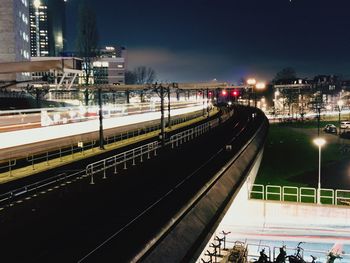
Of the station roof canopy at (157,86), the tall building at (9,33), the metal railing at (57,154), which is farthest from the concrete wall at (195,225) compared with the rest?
the tall building at (9,33)

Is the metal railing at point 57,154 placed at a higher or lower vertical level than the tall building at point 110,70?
lower

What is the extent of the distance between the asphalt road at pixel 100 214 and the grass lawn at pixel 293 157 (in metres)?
23.3

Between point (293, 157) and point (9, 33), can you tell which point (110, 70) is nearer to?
point (9, 33)

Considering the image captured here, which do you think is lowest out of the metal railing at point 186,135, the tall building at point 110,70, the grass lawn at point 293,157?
the grass lawn at point 293,157

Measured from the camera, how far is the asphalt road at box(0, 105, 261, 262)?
1130 cm

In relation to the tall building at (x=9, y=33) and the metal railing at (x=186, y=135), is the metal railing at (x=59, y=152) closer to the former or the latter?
the metal railing at (x=186, y=135)

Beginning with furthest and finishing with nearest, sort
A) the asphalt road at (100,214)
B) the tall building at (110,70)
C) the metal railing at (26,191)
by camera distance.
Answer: the tall building at (110,70) < the metal railing at (26,191) < the asphalt road at (100,214)

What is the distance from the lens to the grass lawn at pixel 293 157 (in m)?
46.2

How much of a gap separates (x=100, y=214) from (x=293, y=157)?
48333 mm

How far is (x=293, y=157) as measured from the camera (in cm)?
5928

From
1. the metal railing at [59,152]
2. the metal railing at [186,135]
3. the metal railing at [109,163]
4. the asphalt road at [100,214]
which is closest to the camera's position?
the asphalt road at [100,214]

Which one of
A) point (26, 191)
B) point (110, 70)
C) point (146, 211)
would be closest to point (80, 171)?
point (26, 191)

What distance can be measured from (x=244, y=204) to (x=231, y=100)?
4487 inches

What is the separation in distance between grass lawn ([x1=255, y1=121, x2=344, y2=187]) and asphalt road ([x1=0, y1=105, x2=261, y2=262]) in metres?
23.3
